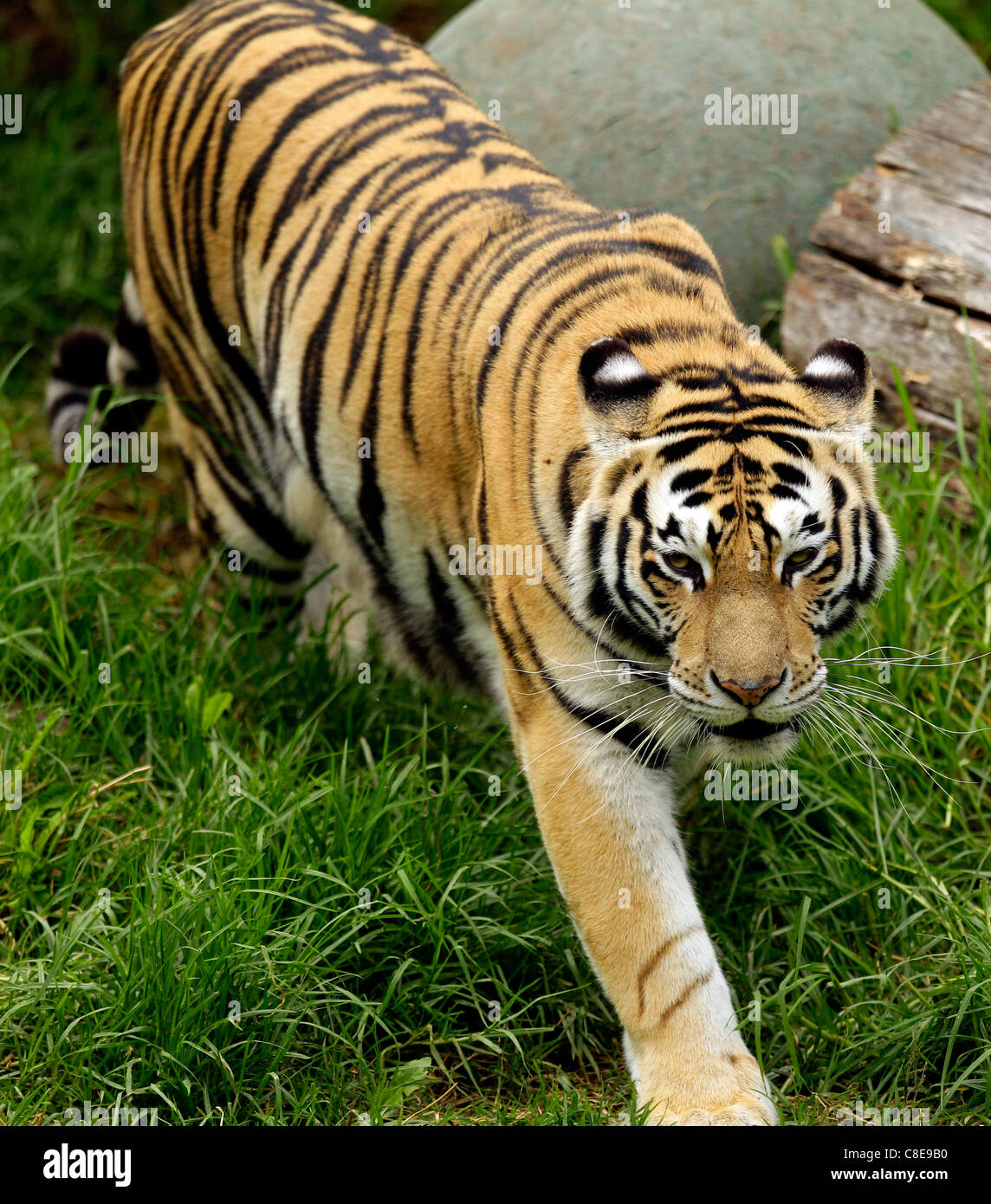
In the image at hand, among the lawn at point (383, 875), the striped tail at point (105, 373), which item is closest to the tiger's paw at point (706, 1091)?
the lawn at point (383, 875)

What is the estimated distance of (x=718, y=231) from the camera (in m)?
4.34

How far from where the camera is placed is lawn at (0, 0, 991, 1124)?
8.93 ft

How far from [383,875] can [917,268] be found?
86.9 inches

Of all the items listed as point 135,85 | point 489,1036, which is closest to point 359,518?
point 489,1036

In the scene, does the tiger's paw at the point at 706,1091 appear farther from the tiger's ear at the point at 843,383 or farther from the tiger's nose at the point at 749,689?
the tiger's ear at the point at 843,383

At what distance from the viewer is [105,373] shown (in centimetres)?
450

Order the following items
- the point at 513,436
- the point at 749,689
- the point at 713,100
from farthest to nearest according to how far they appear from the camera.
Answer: the point at 713,100 → the point at 513,436 → the point at 749,689

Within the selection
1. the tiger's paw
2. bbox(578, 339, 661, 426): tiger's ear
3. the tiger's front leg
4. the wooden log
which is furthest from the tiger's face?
the wooden log

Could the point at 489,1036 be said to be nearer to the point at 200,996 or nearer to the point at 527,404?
the point at 200,996

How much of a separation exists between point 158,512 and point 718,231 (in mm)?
1900

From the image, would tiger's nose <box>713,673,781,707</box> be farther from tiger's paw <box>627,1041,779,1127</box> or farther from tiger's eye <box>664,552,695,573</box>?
tiger's paw <box>627,1041,779,1127</box>

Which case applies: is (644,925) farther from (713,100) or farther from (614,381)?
(713,100)

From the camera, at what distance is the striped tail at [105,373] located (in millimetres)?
4316

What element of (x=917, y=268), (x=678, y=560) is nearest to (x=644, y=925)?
(x=678, y=560)
